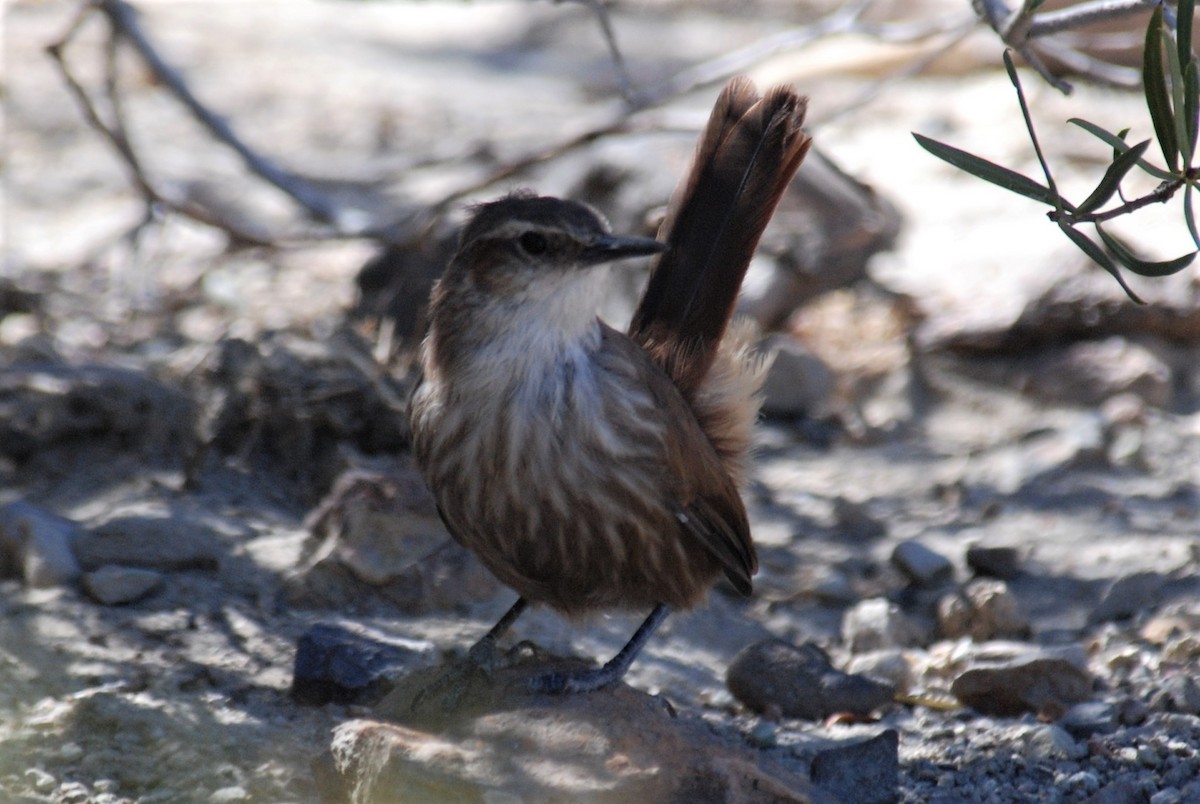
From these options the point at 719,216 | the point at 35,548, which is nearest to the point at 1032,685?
the point at 719,216

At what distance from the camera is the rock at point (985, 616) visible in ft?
16.1

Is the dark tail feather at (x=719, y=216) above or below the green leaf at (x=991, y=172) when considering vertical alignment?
below

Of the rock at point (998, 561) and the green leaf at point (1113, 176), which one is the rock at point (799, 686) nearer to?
the rock at point (998, 561)

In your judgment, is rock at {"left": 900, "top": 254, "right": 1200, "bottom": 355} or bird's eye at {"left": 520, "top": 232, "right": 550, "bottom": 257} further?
rock at {"left": 900, "top": 254, "right": 1200, "bottom": 355}

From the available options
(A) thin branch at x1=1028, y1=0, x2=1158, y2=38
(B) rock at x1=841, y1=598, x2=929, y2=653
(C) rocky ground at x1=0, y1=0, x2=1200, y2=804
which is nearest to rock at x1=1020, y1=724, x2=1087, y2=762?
(C) rocky ground at x1=0, y1=0, x2=1200, y2=804

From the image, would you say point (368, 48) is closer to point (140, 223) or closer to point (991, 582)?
point (140, 223)

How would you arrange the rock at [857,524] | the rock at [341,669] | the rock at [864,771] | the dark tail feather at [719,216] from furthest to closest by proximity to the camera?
the rock at [857,524] → the dark tail feather at [719,216] → the rock at [341,669] → the rock at [864,771]

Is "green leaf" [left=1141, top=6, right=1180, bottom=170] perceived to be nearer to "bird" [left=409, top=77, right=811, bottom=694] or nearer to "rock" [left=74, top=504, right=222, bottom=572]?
"bird" [left=409, top=77, right=811, bottom=694]

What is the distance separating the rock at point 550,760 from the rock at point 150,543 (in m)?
1.56

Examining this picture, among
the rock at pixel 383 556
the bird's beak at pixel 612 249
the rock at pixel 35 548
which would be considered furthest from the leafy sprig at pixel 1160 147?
the rock at pixel 35 548

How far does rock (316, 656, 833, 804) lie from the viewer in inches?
131

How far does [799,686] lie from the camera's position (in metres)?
4.46

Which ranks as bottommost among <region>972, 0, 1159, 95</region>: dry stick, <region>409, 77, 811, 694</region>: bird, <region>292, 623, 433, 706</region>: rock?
<region>292, 623, 433, 706</region>: rock

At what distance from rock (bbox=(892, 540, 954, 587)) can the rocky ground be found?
0.01 meters
